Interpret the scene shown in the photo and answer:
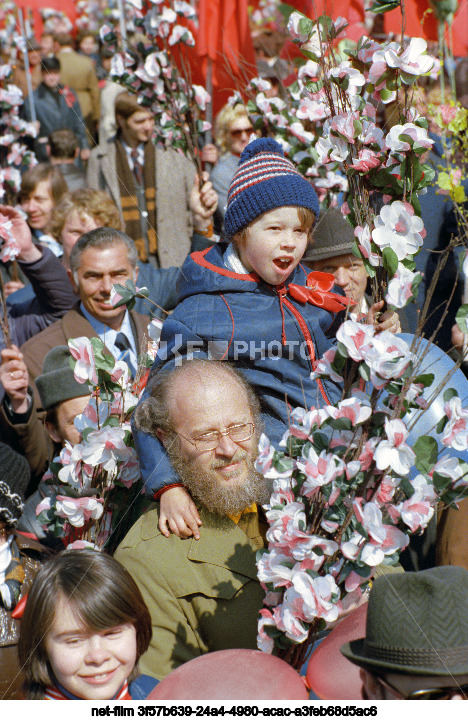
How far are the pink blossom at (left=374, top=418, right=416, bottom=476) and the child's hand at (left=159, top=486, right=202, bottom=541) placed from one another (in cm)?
84

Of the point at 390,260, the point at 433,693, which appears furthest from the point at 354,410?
the point at 433,693

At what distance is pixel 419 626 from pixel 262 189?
1.78 metres

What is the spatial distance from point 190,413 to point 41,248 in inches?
103

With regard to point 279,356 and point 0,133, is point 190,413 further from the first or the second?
point 0,133

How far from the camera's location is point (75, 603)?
224 centimetres

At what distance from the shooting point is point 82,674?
7.27ft

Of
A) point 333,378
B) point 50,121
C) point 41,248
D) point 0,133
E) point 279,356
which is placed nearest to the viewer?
point 333,378

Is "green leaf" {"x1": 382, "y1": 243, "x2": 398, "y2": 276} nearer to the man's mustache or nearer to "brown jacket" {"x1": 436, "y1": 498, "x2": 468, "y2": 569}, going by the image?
the man's mustache

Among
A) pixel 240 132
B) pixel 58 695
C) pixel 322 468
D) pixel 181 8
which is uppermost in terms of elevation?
pixel 181 8

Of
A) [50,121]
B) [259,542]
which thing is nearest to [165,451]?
[259,542]

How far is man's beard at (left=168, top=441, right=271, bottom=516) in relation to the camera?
9.36ft

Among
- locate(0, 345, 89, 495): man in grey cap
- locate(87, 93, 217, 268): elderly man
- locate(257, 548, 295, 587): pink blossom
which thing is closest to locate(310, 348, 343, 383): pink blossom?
locate(257, 548, 295, 587): pink blossom

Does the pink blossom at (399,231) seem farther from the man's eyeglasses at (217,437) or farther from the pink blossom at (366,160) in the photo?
the man's eyeglasses at (217,437)

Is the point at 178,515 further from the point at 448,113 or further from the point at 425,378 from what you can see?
the point at 448,113
